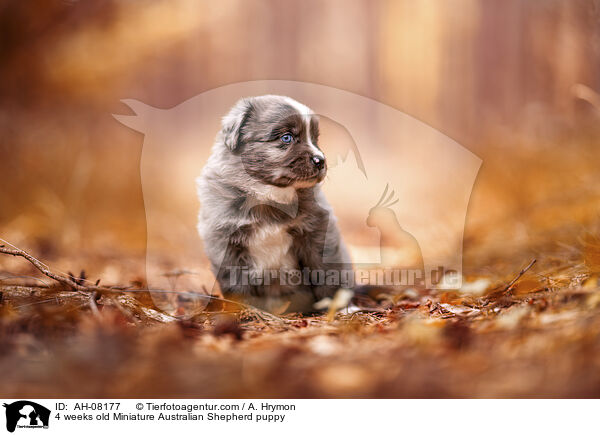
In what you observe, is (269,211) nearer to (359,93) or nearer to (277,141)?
(277,141)

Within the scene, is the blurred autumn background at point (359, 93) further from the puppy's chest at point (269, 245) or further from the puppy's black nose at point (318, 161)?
the puppy's black nose at point (318, 161)

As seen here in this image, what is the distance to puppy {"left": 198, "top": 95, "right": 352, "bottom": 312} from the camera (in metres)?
2.13

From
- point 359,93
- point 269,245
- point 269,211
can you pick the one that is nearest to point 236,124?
point 269,211

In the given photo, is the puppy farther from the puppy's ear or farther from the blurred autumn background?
the blurred autumn background

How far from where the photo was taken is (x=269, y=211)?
Answer: 2182mm

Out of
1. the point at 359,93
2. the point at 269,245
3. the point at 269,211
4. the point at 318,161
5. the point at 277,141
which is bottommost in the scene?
the point at 269,245

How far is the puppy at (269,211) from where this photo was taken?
2133 millimetres

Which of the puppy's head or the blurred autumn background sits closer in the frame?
the blurred autumn background
